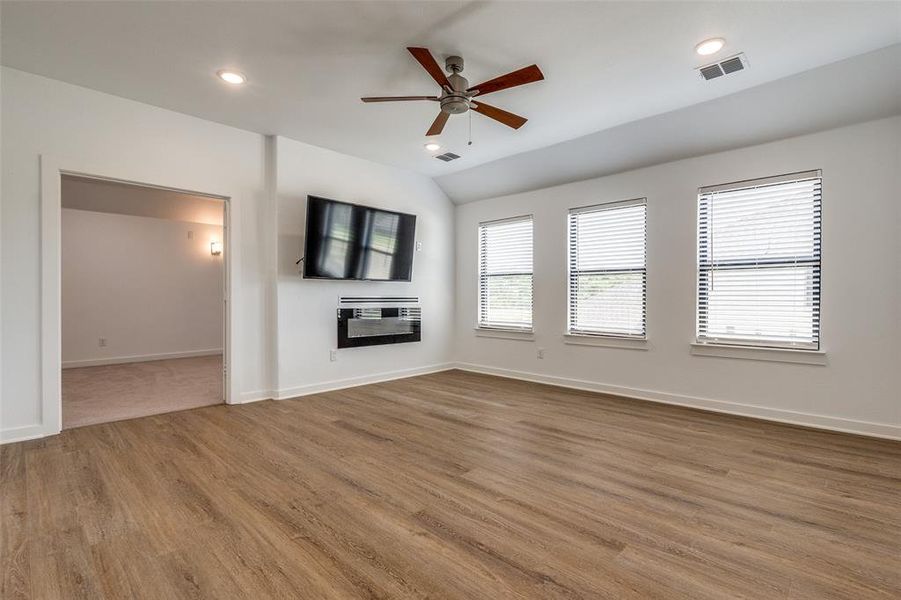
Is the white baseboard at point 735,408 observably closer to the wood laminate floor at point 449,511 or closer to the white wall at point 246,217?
the wood laminate floor at point 449,511

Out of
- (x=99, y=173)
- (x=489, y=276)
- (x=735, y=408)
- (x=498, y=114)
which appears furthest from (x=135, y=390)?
(x=735, y=408)

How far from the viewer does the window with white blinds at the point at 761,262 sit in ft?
12.4

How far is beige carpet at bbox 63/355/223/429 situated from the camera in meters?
4.12

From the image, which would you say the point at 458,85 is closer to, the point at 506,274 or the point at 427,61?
the point at 427,61

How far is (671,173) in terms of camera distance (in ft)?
14.8

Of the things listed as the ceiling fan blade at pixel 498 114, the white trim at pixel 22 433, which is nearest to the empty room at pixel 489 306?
the white trim at pixel 22 433

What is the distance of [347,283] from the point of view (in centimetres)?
528

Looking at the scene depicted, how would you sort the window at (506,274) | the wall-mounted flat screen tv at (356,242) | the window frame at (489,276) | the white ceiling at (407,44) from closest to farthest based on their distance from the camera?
Answer: the white ceiling at (407,44) < the wall-mounted flat screen tv at (356,242) < the window frame at (489,276) < the window at (506,274)

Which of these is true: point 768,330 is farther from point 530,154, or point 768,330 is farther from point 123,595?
point 123,595

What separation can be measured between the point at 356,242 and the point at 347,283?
0.55m

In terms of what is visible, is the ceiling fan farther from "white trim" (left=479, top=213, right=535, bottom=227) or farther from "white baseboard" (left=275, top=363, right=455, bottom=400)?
"white baseboard" (left=275, top=363, right=455, bottom=400)

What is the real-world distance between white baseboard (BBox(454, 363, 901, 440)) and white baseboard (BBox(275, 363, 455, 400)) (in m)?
1.32

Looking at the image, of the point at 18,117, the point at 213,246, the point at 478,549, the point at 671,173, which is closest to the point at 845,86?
the point at 671,173

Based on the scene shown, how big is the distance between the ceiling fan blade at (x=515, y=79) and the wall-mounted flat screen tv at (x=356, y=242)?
243 cm
